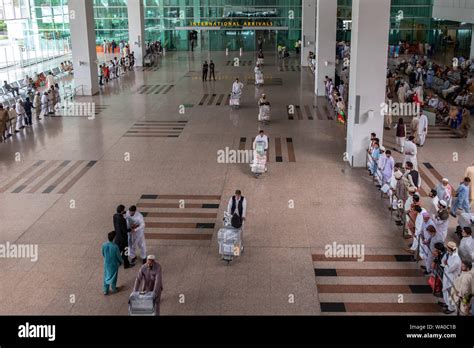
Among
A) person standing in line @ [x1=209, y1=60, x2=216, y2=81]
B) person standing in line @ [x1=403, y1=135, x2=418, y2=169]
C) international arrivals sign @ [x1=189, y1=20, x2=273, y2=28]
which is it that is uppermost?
international arrivals sign @ [x1=189, y1=20, x2=273, y2=28]

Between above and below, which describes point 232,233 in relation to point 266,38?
below

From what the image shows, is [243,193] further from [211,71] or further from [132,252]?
[211,71]

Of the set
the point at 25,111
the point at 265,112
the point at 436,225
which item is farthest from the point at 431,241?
the point at 25,111

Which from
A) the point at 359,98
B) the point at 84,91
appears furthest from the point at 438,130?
the point at 84,91

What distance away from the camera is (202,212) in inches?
509

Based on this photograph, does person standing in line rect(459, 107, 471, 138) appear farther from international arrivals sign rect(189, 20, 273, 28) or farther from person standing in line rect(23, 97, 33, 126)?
international arrivals sign rect(189, 20, 273, 28)

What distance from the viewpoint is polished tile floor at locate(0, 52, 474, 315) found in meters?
9.29

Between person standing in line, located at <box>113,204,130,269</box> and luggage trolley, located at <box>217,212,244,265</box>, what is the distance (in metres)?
1.75

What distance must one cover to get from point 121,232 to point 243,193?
450 cm

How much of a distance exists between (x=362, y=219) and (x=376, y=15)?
20.3 feet

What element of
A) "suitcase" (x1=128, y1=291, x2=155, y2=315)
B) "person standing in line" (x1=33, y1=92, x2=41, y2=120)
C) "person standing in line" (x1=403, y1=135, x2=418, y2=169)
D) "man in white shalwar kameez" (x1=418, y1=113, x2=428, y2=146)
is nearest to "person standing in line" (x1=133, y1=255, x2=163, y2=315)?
"suitcase" (x1=128, y1=291, x2=155, y2=315)

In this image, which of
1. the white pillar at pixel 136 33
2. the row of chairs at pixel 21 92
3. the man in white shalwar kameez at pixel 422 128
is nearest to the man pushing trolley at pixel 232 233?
the man in white shalwar kameez at pixel 422 128

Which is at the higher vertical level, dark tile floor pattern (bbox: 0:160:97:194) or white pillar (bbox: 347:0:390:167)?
white pillar (bbox: 347:0:390:167)
